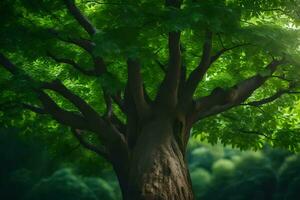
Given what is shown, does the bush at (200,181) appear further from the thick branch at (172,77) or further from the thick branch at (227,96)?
the thick branch at (172,77)

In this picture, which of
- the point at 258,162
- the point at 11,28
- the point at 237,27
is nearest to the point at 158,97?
the point at 237,27

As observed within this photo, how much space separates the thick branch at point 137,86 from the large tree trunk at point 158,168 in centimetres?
44

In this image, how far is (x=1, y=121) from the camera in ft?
46.6

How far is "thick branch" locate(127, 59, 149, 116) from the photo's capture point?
1186cm

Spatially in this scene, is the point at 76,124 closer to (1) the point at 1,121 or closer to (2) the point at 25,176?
(1) the point at 1,121

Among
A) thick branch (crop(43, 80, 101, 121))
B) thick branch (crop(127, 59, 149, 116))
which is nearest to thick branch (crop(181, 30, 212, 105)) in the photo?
thick branch (crop(127, 59, 149, 116))

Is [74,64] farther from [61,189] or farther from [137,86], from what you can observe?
[61,189]

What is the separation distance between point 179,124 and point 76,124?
2533mm

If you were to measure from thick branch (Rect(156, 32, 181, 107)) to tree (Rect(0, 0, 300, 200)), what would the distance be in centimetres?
2

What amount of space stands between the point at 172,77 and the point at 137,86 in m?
0.86

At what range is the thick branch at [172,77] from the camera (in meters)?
11.7

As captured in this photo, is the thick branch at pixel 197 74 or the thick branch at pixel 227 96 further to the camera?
the thick branch at pixel 227 96

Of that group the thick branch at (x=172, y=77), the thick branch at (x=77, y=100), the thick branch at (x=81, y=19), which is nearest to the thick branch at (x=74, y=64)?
the thick branch at (x=77, y=100)

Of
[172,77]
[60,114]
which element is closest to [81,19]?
[60,114]
